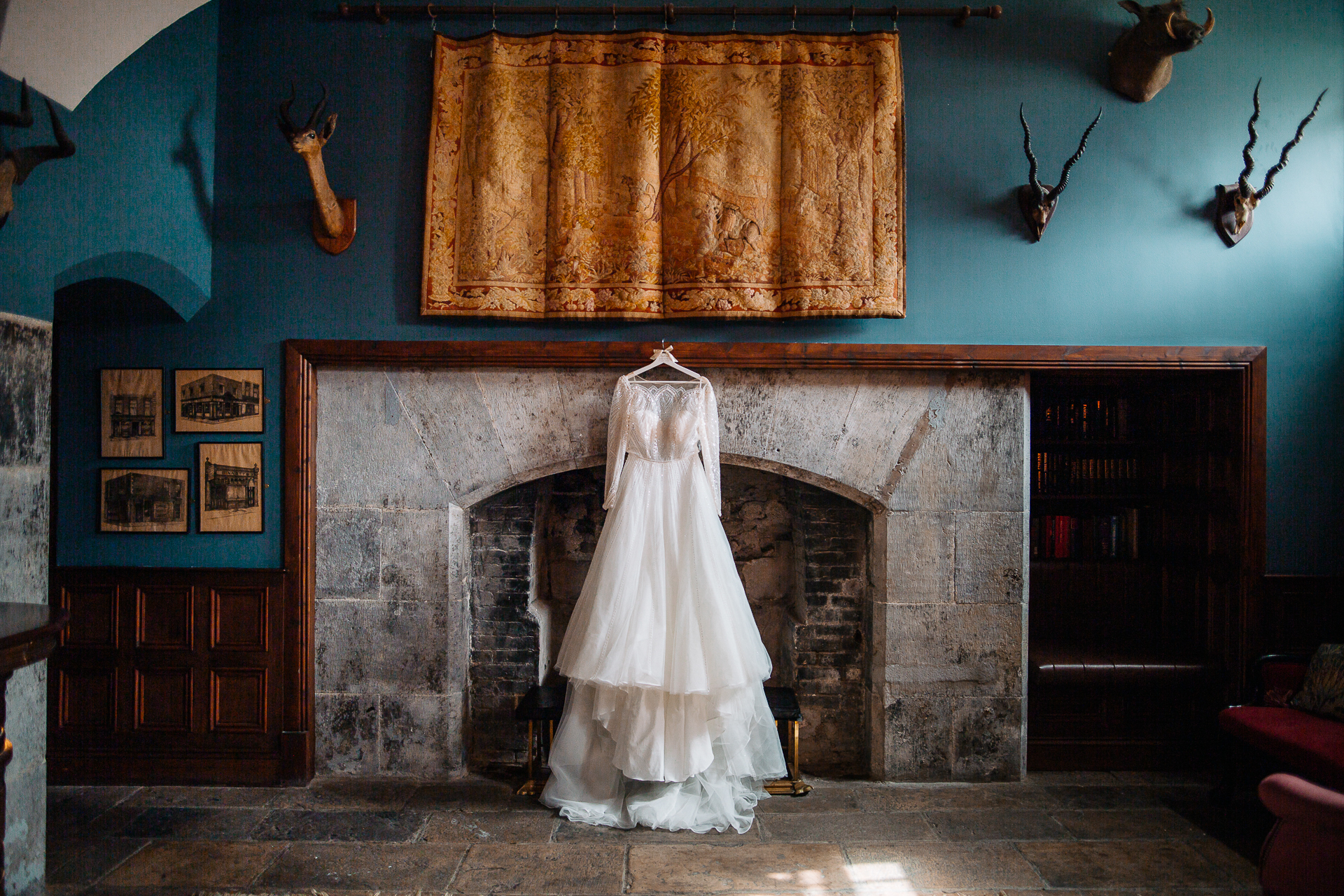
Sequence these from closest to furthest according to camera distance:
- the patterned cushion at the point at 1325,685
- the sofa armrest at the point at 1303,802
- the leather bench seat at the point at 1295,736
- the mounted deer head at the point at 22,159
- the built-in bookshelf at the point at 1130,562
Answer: the sofa armrest at the point at 1303,802, the mounted deer head at the point at 22,159, the leather bench seat at the point at 1295,736, the patterned cushion at the point at 1325,685, the built-in bookshelf at the point at 1130,562

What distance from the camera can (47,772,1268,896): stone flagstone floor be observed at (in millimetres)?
2682

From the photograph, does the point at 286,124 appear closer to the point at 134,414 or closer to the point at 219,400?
the point at 219,400

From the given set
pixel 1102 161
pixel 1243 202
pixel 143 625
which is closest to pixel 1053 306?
pixel 1102 161

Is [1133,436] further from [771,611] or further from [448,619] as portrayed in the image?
[448,619]

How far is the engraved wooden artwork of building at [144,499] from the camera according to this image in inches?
137

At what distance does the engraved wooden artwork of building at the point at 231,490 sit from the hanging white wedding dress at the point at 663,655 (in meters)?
1.61

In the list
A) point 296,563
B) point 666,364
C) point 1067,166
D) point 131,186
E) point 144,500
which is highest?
point 1067,166

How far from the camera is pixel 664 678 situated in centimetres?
306

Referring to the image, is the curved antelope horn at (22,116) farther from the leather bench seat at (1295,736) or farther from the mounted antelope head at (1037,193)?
the leather bench seat at (1295,736)

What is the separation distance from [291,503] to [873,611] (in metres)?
2.76


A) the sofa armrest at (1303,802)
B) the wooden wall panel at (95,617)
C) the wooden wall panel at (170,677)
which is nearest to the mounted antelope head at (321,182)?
the wooden wall panel at (170,677)

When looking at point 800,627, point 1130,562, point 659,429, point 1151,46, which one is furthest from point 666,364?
point 1130,562

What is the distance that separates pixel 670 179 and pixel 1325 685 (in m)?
3.44

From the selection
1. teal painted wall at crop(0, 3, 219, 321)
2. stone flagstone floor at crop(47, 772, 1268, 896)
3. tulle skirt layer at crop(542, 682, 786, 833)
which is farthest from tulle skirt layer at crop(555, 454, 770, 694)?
teal painted wall at crop(0, 3, 219, 321)
